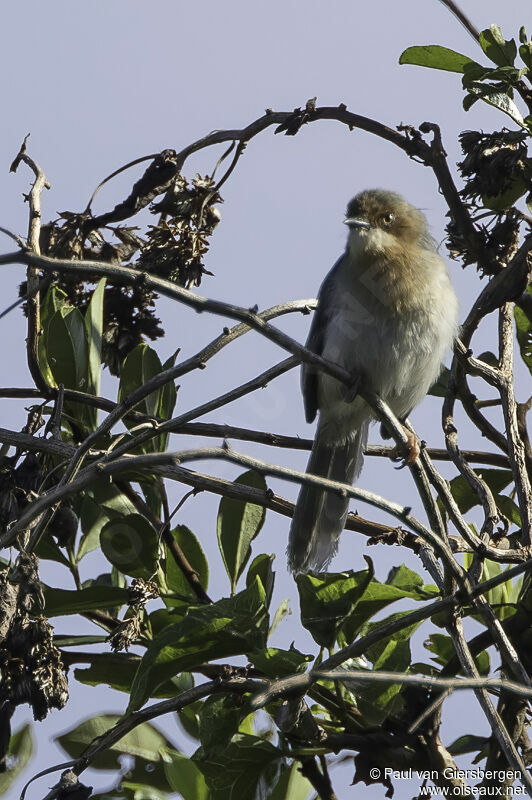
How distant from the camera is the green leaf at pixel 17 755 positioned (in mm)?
3194

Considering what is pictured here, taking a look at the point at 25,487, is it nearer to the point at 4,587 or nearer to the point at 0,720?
the point at 4,587

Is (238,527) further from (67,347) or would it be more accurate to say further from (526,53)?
(526,53)

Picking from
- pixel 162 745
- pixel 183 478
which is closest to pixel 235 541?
pixel 183 478

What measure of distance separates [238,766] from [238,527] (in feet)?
2.72

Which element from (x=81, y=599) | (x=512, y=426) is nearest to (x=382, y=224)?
(x=512, y=426)

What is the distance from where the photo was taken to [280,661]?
8.80ft

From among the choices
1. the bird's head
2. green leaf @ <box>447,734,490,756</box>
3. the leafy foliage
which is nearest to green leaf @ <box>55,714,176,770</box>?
the leafy foliage

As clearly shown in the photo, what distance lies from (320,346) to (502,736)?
8.58ft

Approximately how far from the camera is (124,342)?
147 inches

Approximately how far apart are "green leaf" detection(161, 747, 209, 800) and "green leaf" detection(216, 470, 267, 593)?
0.58 m

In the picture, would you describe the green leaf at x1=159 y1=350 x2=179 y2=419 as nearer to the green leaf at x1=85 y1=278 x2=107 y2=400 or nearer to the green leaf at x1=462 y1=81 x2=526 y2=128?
the green leaf at x1=85 y1=278 x2=107 y2=400

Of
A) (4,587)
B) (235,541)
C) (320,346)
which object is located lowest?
(4,587)

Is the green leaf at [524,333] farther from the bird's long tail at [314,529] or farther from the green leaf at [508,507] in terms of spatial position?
the bird's long tail at [314,529]

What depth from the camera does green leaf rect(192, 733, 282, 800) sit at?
2773mm
